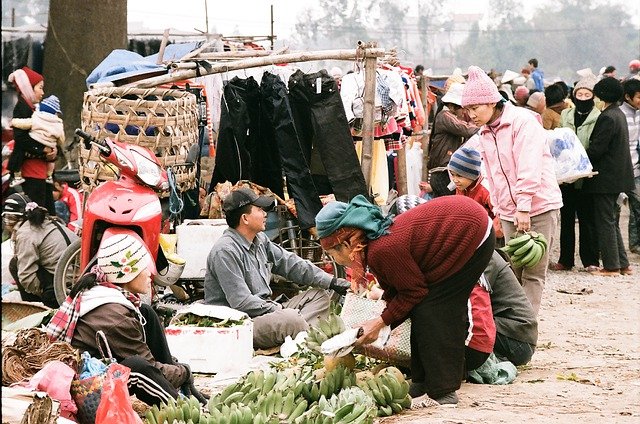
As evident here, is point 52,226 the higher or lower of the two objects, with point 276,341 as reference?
higher

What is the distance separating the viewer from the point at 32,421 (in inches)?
162

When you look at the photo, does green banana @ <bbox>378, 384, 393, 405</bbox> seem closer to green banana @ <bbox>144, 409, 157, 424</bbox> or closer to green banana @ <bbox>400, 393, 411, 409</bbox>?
green banana @ <bbox>400, 393, 411, 409</bbox>

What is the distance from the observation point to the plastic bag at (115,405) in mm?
4582

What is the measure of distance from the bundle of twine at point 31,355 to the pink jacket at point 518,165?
427 cm

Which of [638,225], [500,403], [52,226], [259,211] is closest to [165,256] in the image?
[259,211]

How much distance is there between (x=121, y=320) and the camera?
5.54 metres

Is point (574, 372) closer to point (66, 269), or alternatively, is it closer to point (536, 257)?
point (536, 257)

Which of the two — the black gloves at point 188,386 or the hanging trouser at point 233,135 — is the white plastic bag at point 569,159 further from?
the black gloves at point 188,386

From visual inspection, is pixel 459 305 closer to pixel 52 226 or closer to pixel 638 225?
pixel 52 226

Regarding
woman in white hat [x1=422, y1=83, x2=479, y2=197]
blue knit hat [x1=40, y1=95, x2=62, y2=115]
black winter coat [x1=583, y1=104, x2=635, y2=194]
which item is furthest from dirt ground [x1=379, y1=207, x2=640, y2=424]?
blue knit hat [x1=40, y1=95, x2=62, y2=115]

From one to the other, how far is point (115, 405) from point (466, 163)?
4005mm

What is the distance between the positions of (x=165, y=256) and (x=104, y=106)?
4.29ft

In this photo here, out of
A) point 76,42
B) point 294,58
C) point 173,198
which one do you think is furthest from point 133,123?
point 76,42

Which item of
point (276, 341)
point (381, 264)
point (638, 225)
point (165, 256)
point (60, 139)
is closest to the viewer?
point (381, 264)
